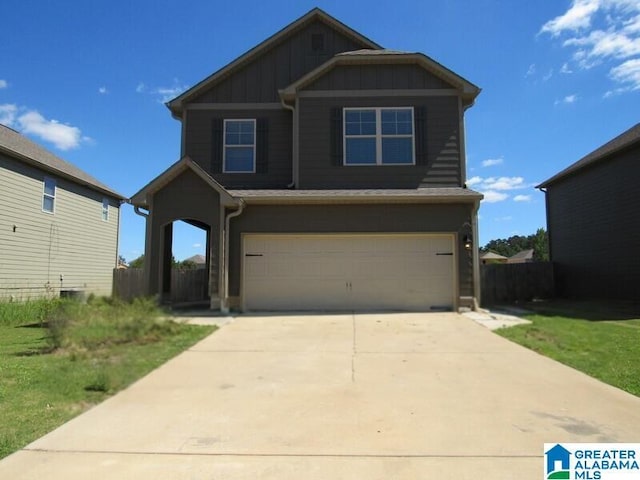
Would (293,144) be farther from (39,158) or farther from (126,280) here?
(39,158)

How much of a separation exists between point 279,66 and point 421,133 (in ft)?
17.0

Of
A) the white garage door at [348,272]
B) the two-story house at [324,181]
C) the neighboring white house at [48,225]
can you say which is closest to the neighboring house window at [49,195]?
the neighboring white house at [48,225]

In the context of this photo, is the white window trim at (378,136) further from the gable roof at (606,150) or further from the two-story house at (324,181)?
the gable roof at (606,150)

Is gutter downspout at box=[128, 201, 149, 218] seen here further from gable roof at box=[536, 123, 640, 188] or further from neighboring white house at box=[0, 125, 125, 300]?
gable roof at box=[536, 123, 640, 188]

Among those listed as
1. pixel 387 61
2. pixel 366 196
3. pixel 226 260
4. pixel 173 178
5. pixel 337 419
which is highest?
pixel 387 61

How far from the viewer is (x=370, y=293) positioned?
13102mm

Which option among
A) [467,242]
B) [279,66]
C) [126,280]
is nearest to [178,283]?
[126,280]

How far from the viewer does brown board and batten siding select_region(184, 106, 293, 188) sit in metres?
14.7

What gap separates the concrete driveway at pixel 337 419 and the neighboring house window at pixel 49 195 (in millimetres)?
13690

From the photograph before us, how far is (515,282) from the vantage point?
1903 centimetres

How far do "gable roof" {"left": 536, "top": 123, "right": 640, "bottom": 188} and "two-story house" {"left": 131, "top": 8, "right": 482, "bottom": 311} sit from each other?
19.4ft

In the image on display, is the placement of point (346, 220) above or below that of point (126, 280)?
above

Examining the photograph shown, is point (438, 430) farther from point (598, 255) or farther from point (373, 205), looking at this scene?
point (598, 255)

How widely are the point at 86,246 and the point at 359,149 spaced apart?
13.7 metres
